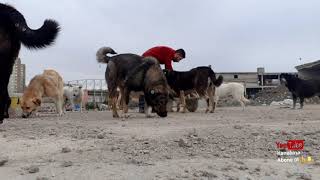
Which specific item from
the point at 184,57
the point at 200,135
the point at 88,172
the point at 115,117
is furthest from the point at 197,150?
the point at 184,57

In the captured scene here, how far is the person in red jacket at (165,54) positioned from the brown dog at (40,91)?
9.96 ft

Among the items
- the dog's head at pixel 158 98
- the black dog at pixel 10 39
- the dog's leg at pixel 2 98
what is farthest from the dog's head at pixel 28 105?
the dog's leg at pixel 2 98

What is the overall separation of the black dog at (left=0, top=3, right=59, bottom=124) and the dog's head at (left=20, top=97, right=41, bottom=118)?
916cm

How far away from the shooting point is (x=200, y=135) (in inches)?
288

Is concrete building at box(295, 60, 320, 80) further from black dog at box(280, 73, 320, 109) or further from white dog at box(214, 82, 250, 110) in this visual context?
white dog at box(214, 82, 250, 110)

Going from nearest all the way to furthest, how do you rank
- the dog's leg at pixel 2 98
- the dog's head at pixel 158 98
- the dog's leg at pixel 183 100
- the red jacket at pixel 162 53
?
1. the dog's leg at pixel 2 98
2. the dog's head at pixel 158 98
3. the red jacket at pixel 162 53
4. the dog's leg at pixel 183 100

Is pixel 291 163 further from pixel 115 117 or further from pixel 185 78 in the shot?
pixel 185 78

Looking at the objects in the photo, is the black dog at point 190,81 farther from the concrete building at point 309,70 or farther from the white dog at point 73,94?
the concrete building at point 309,70

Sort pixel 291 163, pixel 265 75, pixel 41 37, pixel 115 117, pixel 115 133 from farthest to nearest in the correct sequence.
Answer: pixel 265 75 < pixel 115 117 < pixel 115 133 < pixel 291 163 < pixel 41 37

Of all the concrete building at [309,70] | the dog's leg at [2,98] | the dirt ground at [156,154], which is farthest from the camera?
the concrete building at [309,70]

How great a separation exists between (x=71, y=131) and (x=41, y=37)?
10.4ft

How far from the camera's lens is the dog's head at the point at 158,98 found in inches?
493

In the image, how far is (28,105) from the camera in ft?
47.2

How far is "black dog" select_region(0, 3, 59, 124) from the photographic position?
5152 millimetres
